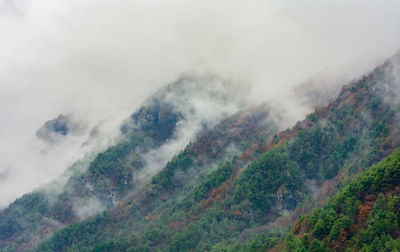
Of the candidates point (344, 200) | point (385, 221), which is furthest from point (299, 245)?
point (385, 221)

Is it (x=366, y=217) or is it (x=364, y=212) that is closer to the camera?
(x=366, y=217)

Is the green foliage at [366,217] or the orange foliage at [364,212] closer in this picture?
the green foliage at [366,217]

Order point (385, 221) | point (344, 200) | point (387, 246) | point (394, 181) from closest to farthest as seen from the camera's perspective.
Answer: point (387, 246), point (385, 221), point (394, 181), point (344, 200)

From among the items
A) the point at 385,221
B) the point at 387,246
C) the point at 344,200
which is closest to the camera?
the point at 387,246

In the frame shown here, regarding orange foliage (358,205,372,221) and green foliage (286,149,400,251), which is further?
orange foliage (358,205,372,221)

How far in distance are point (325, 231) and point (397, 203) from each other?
27.4 m

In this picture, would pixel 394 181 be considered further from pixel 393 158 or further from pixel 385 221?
pixel 385 221

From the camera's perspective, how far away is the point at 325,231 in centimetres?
18838

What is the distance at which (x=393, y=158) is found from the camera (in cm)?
19212

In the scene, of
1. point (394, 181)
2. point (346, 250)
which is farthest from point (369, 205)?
point (346, 250)

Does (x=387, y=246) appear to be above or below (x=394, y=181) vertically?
below

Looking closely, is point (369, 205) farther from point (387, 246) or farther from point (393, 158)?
point (387, 246)

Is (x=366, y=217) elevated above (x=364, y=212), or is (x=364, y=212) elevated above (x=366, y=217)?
(x=364, y=212)

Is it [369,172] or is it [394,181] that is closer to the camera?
[394,181]
